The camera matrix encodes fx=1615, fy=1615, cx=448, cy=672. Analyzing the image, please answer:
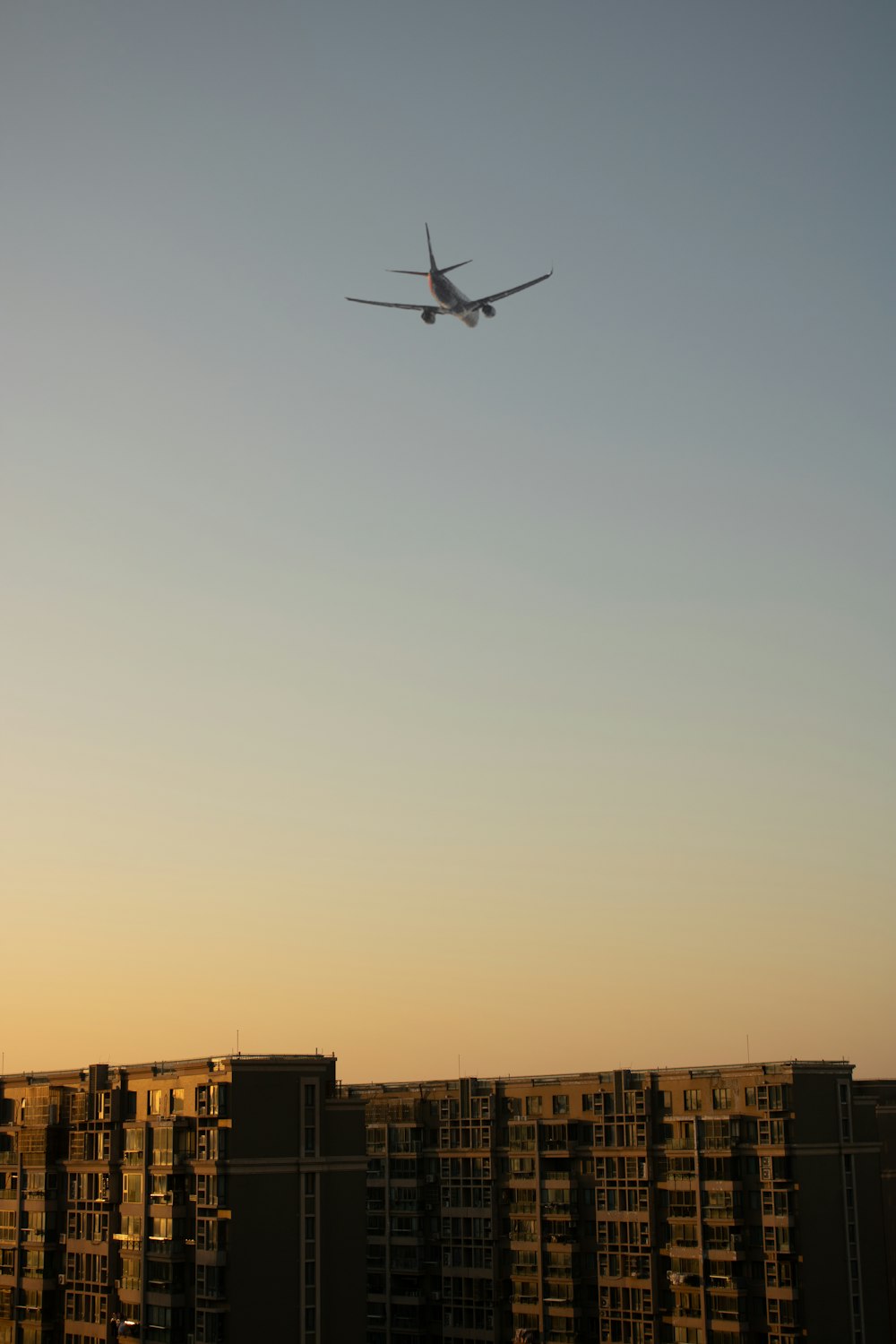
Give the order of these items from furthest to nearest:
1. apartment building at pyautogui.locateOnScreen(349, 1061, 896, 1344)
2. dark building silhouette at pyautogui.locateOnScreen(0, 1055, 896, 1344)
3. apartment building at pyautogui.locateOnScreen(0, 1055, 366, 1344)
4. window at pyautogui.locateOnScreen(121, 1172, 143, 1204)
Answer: apartment building at pyautogui.locateOnScreen(349, 1061, 896, 1344), window at pyautogui.locateOnScreen(121, 1172, 143, 1204), dark building silhouette at pyautogui.locateOnScreen(0, 1055, 896, 1344), apartment building at pyautogui.locateOnScreen(0, 1055, 366, 1344)

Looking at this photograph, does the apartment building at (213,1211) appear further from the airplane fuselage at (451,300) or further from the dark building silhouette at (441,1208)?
the airplane fuselage at (451,300)

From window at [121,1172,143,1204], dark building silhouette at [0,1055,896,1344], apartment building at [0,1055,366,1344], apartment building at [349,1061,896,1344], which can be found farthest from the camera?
apartment building at [349,1061,896,1344]

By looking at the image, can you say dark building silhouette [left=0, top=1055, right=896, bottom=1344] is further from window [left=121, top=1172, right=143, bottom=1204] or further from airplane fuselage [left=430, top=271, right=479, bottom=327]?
airplane fuselage [left=430, top=271, right=479, bottom=327]

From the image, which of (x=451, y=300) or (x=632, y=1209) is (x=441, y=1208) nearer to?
(x=632, y=1209)

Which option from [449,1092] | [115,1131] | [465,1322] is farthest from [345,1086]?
[115,1131]

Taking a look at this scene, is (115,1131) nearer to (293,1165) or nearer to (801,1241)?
(293,1165)

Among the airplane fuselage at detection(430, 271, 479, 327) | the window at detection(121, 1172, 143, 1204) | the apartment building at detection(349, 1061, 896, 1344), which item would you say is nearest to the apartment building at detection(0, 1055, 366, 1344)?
the window at detection(121, 1172, 143, 1204)
